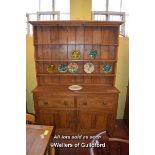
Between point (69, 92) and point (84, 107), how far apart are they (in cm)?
26

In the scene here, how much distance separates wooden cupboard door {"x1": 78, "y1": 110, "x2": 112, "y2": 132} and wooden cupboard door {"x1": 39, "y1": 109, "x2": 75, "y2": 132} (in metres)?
0.10

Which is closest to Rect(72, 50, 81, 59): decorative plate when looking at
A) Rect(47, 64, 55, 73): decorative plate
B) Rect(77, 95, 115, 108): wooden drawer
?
Rect(47, 64, 55, 73): decorative plate

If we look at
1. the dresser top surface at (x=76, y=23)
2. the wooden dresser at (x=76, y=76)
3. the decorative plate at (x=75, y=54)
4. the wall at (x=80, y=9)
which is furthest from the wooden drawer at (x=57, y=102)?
the wall at (x=80, y=9)

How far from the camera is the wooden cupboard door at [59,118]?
2082 millimetres

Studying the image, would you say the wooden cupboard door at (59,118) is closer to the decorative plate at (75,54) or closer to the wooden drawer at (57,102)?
the wooden drawer at (57,102)

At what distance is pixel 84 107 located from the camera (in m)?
2.06

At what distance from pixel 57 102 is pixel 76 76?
46 cm

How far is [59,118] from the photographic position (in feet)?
6.89

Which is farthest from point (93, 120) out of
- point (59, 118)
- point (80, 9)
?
point (80, 9)

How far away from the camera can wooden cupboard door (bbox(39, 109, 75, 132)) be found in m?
2.08

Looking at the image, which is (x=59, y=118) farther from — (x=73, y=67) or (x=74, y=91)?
(x=73, y=67)
